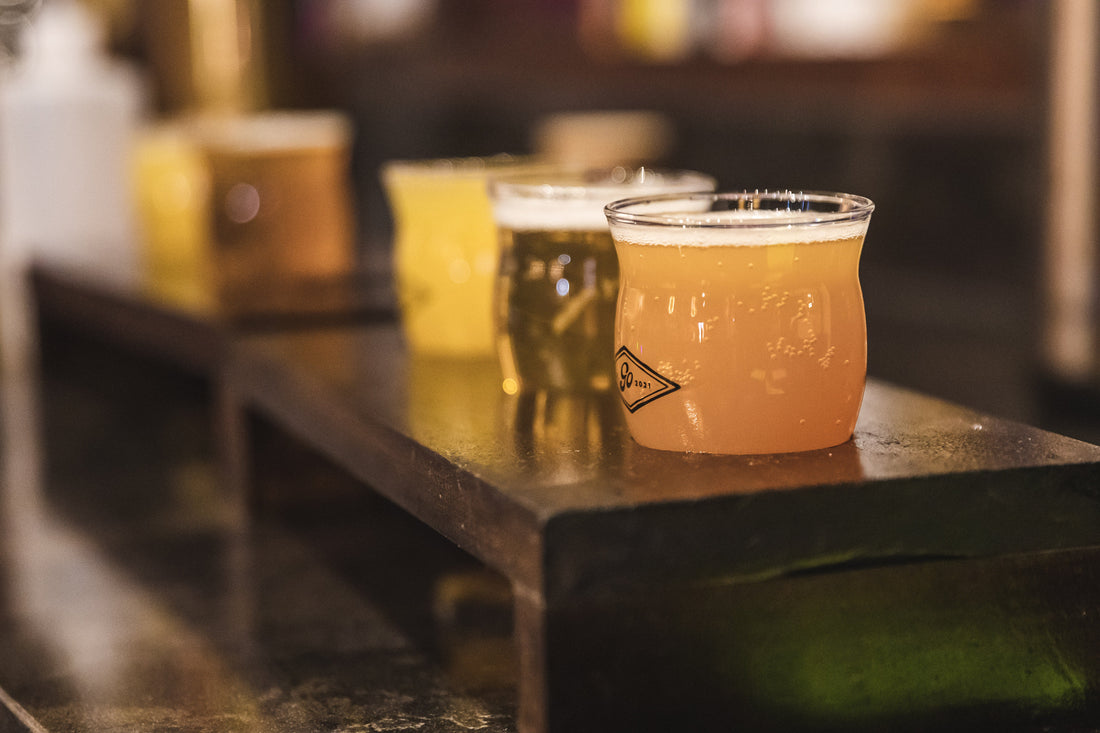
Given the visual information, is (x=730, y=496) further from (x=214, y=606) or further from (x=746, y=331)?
(x=214, y=606)

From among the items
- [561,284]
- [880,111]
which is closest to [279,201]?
[561,284]

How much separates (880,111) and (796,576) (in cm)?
333

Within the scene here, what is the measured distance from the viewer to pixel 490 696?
101cm

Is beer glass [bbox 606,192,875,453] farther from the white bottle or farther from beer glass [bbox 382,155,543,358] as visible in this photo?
the white bottle

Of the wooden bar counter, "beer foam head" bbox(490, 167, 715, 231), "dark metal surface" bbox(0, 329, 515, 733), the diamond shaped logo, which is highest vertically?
"beer foam head" bbox(490, 167, 715, 231)

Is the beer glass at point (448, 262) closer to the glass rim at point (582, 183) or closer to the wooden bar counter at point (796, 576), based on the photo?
the glass rim at point (582, 183)

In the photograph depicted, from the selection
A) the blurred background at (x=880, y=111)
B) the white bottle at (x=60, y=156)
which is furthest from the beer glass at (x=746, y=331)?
the white bottle at (x=60, y=156)

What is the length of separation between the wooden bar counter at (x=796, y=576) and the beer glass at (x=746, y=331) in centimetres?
3

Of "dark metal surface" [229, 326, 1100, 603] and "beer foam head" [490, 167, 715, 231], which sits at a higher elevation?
"beer foam head" [490, 167, 715, 231]

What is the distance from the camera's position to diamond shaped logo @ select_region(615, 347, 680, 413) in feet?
3.02

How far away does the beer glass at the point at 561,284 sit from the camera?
3.70 feet

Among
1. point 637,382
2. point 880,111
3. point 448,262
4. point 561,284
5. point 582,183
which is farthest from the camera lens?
point 880,111

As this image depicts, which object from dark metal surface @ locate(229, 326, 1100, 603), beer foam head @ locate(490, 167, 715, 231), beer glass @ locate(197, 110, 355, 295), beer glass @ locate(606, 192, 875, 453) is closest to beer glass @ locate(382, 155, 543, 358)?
beer foam head @ locate(490, 167, 715, 231)

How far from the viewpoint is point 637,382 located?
37.1 inches
